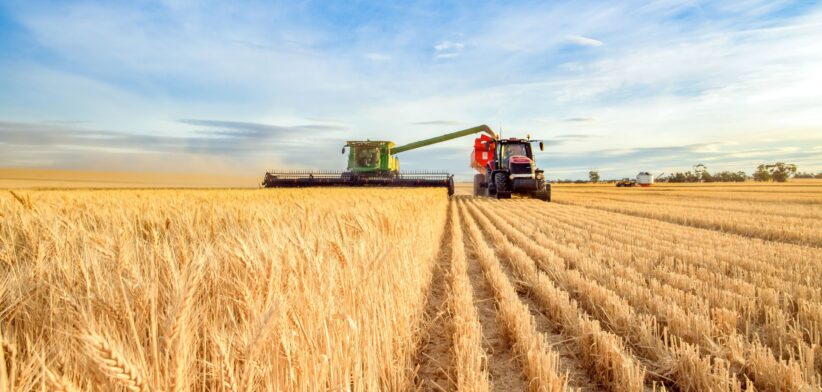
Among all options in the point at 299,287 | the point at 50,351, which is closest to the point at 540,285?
the point at 299,287

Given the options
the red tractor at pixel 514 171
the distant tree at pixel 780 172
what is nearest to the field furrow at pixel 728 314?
the red tractor at pixel 514 171

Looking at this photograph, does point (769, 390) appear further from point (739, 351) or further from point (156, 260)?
point (156, 260)

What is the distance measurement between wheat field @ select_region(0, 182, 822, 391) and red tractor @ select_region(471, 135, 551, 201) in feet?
47.7

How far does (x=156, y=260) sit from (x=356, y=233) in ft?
5.63

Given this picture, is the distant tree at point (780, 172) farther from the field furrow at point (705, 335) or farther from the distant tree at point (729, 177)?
the field furrow at point (705, 335)

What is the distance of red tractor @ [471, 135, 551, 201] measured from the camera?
2089cm

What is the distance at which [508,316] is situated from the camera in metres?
3.57

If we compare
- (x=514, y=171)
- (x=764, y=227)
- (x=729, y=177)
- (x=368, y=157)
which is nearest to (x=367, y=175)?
(x=368, y=157)

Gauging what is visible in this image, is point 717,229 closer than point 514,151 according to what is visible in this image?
Yes

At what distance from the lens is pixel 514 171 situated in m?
21.1

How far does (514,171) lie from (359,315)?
64.0ft

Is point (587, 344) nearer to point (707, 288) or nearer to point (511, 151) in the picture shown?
point (707, 288)

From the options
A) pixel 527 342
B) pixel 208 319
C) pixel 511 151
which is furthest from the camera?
pixel 511 151

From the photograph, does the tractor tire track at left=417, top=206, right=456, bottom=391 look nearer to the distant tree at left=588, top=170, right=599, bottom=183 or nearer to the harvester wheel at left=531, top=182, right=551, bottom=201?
the harvester wheel at left=531, top=182, right=551, bottom=201
